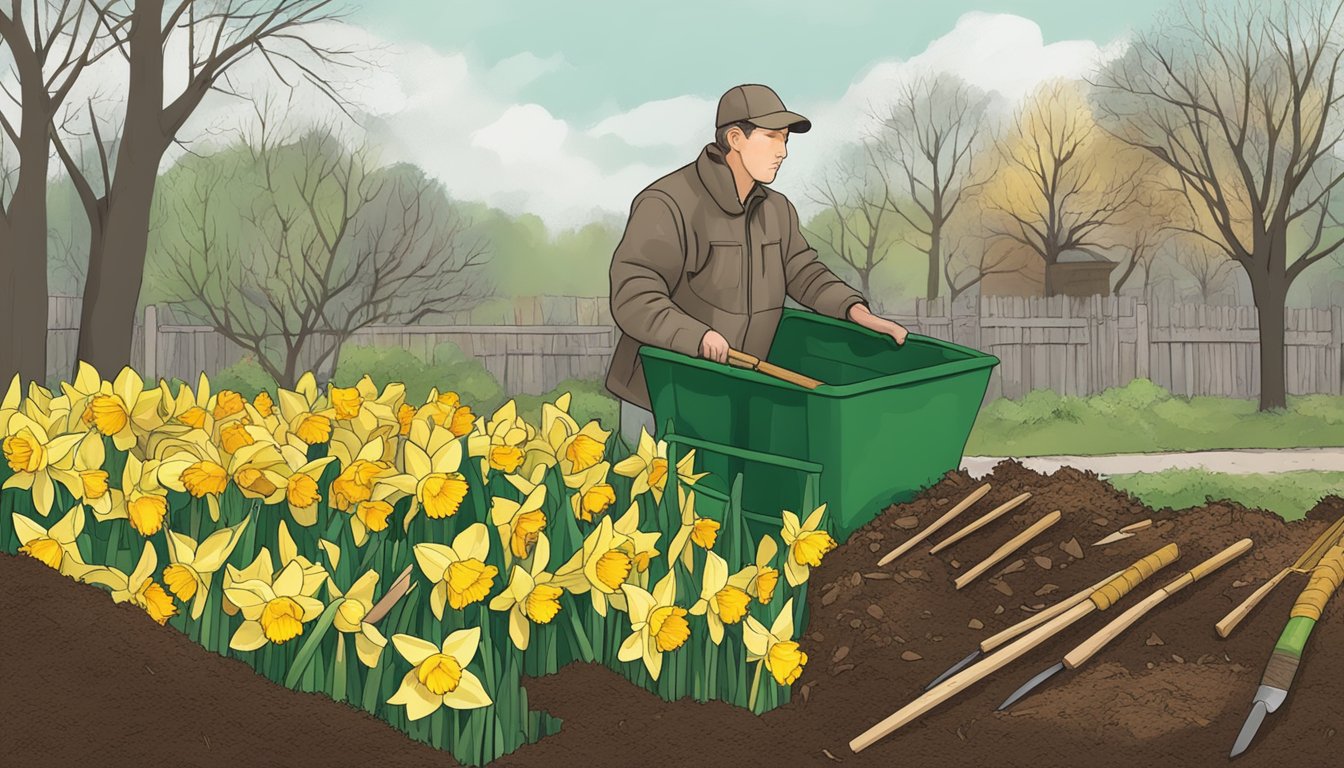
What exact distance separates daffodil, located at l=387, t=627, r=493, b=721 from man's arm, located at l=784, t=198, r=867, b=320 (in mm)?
2386

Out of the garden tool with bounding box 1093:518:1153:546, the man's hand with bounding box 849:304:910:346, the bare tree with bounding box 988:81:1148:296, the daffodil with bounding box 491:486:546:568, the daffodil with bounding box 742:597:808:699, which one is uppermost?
the bare tree with bounding box 988:81:1148:296

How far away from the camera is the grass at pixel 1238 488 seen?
17.7 ft

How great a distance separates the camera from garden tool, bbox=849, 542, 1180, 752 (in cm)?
219

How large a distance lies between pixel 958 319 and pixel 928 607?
1169 cm

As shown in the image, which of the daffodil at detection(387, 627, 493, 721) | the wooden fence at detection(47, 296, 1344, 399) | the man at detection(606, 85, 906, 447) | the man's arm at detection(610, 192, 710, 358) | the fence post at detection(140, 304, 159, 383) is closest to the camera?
the daffodil at detection(387, 627, 493, 721)

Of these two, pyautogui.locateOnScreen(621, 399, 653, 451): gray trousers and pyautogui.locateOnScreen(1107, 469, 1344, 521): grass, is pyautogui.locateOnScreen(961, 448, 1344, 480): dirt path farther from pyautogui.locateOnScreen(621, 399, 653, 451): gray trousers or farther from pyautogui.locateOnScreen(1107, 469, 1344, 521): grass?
pyautogui.locateOnScreen(621, 399, 653, 451): gray trousers

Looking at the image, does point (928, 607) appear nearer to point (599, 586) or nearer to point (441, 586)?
point (599, 586)

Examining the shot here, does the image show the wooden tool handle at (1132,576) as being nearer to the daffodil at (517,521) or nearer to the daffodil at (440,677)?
the daffodil at (517,521)

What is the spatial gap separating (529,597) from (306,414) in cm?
95

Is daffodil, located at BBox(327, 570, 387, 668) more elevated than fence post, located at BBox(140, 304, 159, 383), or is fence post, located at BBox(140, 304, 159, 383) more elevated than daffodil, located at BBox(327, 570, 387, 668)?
fence post, located at BBox(140, 304, 159, 383)

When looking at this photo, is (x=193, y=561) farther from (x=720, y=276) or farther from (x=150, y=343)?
(x=150, y=343)

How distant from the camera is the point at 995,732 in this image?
2.22 meters

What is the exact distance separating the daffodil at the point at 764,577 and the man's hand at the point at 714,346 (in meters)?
1.04

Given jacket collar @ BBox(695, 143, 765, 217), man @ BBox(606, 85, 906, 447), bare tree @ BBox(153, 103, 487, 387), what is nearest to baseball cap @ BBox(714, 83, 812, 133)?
man @ BBox(606, 85, 906, 447)
